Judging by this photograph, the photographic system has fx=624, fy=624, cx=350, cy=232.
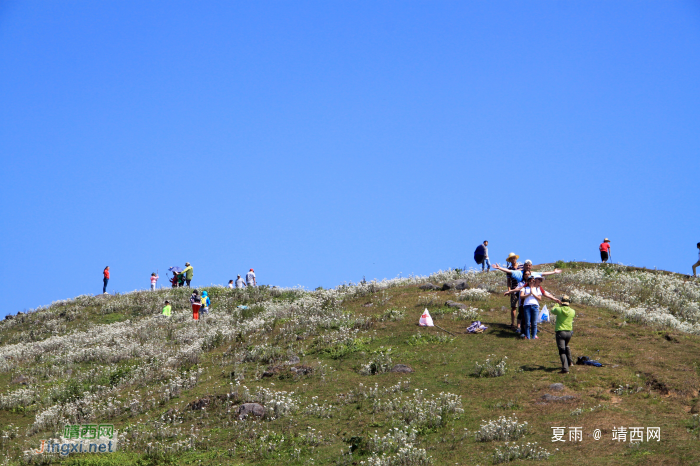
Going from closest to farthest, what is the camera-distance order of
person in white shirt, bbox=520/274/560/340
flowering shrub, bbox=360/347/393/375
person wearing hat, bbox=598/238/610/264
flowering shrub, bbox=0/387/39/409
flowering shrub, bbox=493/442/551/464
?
flowering shrub, bbox=493/442/551/464 → flowering shrub, bbox=360/347/393/375 → person in white shirt, bbox=520/274/560/340 → flowering shrub, bbox=0/387/39/409 → person wearing hat, bbox=598/238/610/264

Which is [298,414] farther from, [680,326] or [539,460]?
[680,326]

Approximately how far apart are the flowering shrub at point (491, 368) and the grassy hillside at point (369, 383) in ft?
0.29

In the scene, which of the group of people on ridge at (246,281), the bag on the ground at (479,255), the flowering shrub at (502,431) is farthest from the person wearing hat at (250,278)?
the flowering shrub at (502,431)

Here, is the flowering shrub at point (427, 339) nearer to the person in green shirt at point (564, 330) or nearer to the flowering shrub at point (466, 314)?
the flowering shrub at point (466, 314)

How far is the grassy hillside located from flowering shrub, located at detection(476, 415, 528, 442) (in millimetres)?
30

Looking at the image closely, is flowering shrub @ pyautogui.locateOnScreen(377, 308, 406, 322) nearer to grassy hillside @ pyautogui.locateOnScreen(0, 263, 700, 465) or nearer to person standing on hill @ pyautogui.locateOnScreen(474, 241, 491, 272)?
grassy hillside @ pyautogui.locateOnScreen(0, 263, 700, 465)

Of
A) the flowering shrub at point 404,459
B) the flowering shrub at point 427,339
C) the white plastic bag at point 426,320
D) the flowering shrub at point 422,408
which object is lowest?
the flowering shrub at point 404,459

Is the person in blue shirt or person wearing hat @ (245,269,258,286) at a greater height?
person wearing hat @ (245,269,258,286)

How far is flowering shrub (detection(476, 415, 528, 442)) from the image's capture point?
→ 1325 centimetres

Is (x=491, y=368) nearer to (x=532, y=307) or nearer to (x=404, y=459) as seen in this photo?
(x=532, y=307)

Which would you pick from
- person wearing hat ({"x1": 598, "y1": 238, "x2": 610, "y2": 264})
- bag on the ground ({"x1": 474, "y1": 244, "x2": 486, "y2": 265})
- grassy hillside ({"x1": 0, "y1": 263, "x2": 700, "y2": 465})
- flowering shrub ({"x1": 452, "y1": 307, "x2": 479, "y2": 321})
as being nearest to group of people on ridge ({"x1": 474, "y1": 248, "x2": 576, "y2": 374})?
grassy hillside ({"x1": 0, "y1": 263, "x2": 700, "y2": 465})

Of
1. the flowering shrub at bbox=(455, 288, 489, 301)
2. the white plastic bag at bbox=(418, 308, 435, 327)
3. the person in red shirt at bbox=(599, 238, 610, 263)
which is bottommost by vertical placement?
the white plastic bag at bbox=(418, 308, 435, 327)

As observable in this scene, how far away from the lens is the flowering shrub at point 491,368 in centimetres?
1714

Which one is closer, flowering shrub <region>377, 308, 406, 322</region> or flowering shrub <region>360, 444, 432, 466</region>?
flowering shrub <region>360, 444, 432, 466</region>
